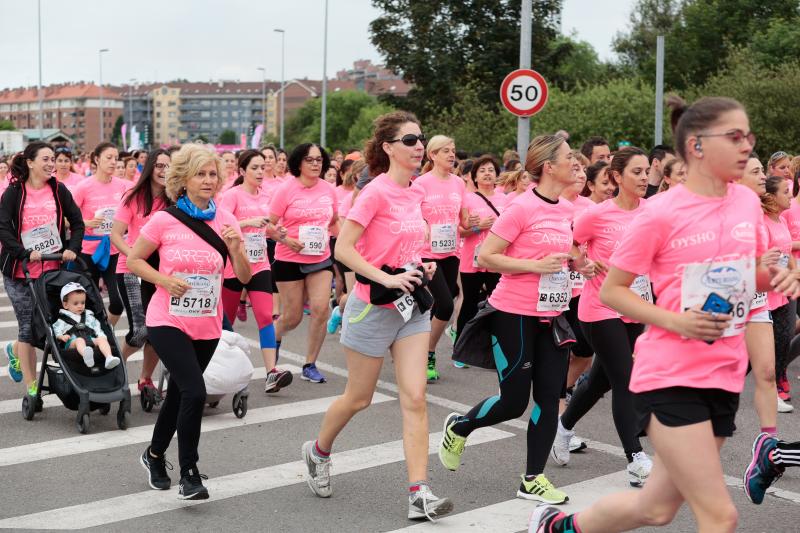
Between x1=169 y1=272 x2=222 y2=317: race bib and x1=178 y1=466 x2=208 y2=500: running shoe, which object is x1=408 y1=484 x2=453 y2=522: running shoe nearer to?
x1=178 y1=466 x2=208 y2=500: running shoe

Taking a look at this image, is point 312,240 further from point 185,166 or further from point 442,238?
point 185,166

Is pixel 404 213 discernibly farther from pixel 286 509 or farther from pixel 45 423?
pixel 45 423

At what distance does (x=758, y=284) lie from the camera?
401 centimetres

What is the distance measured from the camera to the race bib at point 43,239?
8.06m

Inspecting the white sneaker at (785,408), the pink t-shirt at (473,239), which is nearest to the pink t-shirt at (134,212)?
the pink t-shirt at (473,239)

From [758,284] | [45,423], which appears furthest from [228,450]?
[758,284]

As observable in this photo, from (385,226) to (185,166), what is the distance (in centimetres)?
115

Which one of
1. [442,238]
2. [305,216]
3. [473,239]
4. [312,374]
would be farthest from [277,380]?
[473,239]

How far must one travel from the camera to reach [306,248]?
9.02m

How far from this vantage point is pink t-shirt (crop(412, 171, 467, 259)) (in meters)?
9.26

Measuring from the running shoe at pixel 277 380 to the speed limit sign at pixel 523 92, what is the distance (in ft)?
19.9

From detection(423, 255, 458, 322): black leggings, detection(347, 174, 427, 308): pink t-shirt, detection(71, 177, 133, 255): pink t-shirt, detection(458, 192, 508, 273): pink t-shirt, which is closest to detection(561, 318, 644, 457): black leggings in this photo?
detection(347, 174, 427, 308): pink t-shirt

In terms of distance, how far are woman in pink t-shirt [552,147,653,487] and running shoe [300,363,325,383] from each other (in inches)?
123

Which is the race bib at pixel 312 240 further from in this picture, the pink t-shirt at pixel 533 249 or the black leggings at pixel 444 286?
the pink t-shirt at pixel 533 249
